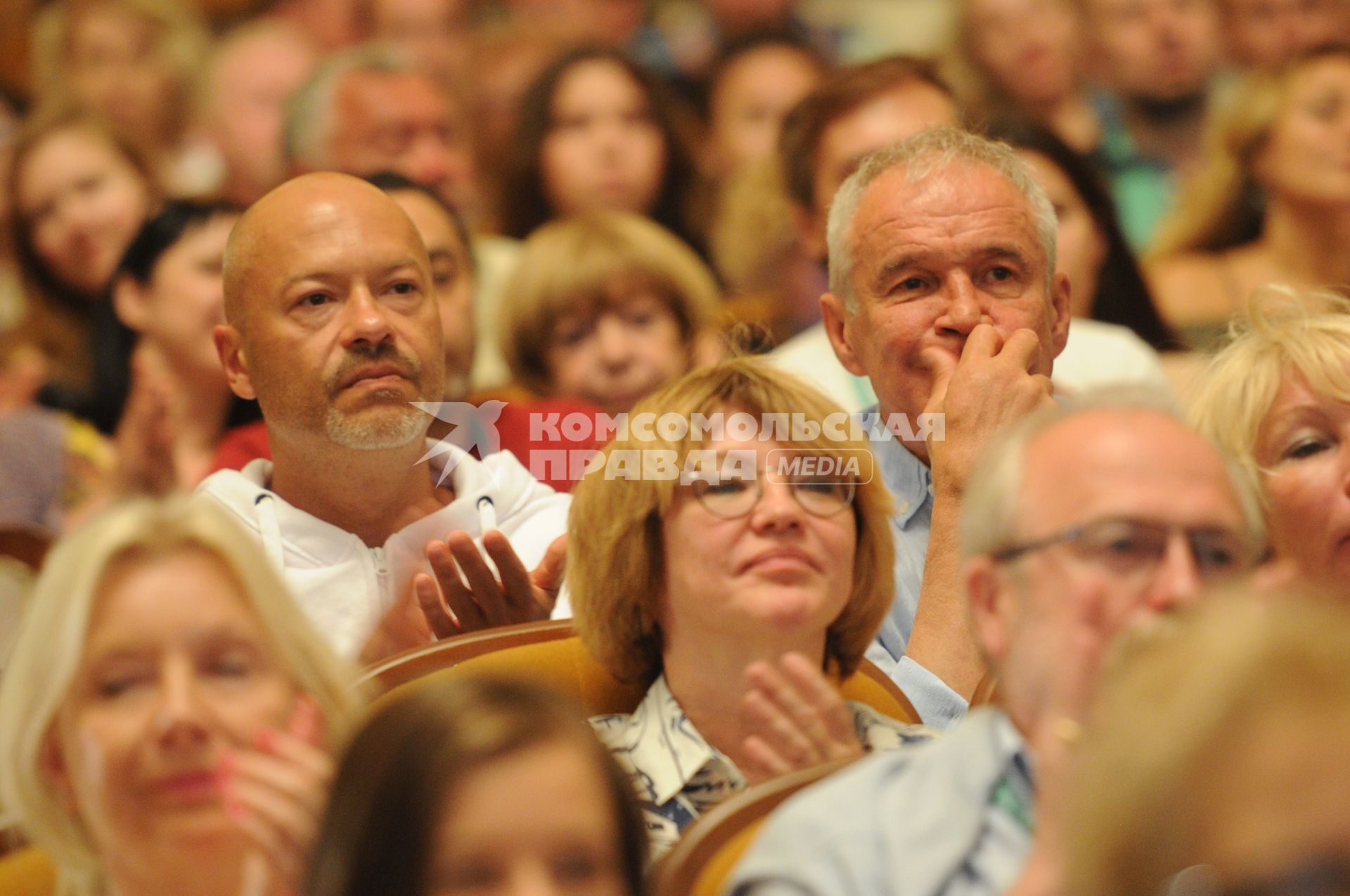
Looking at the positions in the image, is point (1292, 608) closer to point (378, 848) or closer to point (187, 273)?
point (378, 848)

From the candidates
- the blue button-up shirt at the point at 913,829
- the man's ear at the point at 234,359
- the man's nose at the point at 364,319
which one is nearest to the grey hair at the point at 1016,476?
the blue button-up shirt at the point at 913,829

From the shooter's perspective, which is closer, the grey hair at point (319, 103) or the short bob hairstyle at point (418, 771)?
the short bob hairstyle at point (418, 771)

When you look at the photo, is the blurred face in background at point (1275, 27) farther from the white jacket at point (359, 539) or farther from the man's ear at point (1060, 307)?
the white jacket at point (359, 539)

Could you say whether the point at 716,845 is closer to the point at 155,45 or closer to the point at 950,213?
the point at 950,213

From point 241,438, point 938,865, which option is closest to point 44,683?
point 938,865

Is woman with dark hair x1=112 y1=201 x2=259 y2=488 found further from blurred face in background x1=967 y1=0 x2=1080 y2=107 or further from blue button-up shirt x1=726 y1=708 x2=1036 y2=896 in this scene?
blue button-up shirt x1=726 y1=708 x2=1036 y2=896

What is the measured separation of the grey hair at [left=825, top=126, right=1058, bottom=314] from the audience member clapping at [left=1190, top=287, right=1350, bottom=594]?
34cm

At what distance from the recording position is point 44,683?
156 centimetres

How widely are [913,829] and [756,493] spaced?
2.14ft

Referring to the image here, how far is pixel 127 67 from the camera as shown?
5266mm

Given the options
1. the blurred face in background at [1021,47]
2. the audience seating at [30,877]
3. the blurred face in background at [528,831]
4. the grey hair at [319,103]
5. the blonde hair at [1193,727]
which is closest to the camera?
the blonde hair at [1193,727]

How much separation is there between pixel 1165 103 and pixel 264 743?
13.5 ft

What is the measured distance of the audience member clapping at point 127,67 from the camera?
521 centimetres

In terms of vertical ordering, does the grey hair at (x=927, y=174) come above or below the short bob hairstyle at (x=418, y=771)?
above
